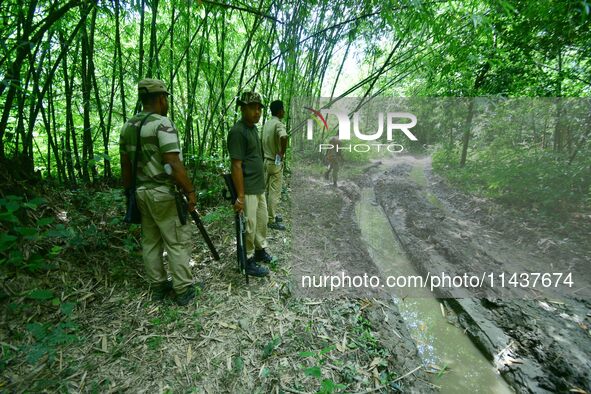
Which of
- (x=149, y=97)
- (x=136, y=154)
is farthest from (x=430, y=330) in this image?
(x=149, y=97)

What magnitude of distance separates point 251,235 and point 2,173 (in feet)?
5.92

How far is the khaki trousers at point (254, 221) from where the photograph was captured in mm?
2354

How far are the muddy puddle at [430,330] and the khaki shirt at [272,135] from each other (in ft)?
3.46

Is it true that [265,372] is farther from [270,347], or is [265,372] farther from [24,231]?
[24,231]

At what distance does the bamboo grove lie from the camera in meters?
2.15

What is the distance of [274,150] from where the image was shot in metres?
3.11

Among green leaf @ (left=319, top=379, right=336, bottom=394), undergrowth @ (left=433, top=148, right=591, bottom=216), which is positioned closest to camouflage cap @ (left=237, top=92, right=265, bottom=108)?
undergrowth @ (left=433, top=148, right=591, bottom=216)

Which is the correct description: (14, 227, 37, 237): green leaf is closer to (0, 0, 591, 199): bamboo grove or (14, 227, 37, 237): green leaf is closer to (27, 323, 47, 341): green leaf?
(27, 323, 47, 341): green leaf

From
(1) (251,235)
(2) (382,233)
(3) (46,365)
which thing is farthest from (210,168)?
(3) (46,365)

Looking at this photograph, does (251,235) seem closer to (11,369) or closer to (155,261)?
(155,261)

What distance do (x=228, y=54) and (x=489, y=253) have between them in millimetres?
3872

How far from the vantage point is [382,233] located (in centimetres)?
252

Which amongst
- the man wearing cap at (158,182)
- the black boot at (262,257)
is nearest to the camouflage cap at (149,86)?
the man wearing cap at (158,182)

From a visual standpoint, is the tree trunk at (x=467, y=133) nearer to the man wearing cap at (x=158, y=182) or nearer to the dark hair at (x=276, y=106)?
the dark hair at (x=276, y=106)
